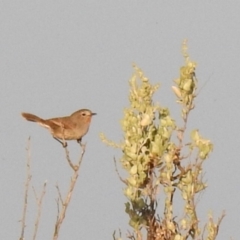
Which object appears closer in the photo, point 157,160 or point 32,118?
point 157,160

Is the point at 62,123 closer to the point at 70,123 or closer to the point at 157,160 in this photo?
the point at 70,123

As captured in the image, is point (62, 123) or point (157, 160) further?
point (62, 123)

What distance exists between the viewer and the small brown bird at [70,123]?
4.91 meters

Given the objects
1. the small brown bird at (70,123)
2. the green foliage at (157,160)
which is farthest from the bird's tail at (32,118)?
the green foliage at (157,160)

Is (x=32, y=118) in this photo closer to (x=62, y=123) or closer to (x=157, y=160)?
(x=62, y=123)

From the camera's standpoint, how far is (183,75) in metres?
2.81

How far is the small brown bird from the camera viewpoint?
491 centimetres

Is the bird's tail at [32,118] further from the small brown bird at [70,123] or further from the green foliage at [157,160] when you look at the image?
the green foliage at [157,160]

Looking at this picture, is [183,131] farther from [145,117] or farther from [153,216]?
[153,216]

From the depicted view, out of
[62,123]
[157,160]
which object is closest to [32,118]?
[62,123]

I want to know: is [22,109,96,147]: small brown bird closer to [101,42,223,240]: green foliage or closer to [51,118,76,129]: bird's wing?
[51,118,76,129]: bird's wing

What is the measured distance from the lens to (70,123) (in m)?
5.04

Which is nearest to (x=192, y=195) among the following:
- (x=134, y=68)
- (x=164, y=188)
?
(x=164, y=188)

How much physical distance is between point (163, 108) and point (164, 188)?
32cm
